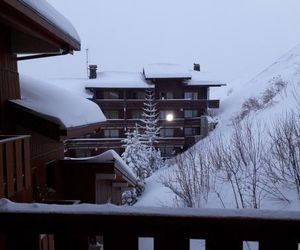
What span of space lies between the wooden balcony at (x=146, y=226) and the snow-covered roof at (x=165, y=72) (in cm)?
2604

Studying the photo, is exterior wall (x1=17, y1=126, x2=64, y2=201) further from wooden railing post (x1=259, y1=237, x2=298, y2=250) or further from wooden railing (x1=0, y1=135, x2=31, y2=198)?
wooden railing post (x1=259, y1=237, x2=298, y2=250)

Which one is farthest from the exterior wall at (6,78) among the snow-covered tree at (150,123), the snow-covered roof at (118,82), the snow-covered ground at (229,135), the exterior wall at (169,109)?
the exterior wall at (169,109)

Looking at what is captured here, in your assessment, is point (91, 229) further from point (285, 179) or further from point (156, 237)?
point (285, 179)

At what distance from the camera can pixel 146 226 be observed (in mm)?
1401

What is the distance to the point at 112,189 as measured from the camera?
10.2 meters

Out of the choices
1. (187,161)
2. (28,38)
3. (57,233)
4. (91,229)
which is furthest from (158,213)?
(187,161)

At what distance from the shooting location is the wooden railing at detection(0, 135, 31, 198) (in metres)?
3.31

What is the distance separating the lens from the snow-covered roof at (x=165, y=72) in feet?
89.6

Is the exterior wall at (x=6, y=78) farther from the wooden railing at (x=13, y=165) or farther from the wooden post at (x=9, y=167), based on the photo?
the wooden post at (x=9, y=167)

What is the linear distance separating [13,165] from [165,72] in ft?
81.0

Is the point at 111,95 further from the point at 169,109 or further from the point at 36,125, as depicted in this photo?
the point at 36,125

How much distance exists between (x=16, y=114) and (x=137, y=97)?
23.0m

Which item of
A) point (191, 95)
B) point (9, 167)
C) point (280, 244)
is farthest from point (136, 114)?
point (280, 244)

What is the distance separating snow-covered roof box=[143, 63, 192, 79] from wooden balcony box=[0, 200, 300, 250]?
26040 mm
